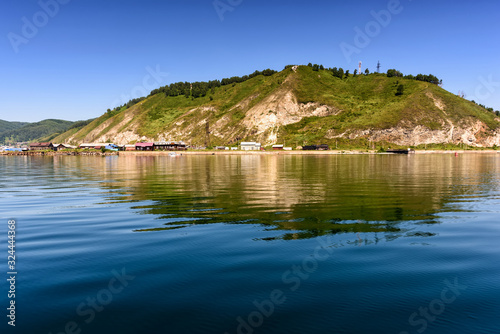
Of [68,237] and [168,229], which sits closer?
[68,237]

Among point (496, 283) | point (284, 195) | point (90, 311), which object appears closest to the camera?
point (90, 311)

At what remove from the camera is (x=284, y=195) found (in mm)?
33531

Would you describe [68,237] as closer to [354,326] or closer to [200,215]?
[200,215]

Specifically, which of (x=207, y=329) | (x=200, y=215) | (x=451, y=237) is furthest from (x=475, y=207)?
(x=207, y=329)

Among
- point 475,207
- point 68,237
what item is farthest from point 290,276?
point 475,207

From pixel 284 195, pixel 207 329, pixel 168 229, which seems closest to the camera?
pixel 207 329

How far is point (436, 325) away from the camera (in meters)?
9.39

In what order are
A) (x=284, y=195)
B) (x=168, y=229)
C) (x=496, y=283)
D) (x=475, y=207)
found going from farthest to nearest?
(x=284, y=195) → (x=475, y=207) → (x=168, y=229) → (x=496, y=283)

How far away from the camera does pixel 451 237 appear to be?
1864 cm

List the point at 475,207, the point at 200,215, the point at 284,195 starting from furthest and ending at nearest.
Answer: the point at 284,195 → the point at 475,207 → the point at 200,215

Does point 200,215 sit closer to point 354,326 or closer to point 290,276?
point 290,276

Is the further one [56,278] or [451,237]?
[451,237]

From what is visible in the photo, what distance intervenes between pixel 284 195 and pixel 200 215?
11.8m

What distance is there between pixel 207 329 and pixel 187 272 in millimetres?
4276
